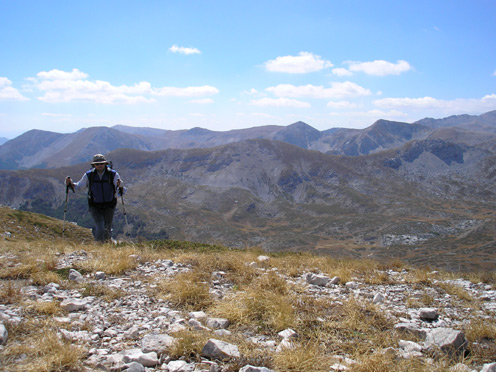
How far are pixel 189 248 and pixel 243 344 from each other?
8.65 m

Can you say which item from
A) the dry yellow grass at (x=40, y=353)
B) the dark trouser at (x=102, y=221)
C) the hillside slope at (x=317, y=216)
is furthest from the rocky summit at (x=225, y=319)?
the hillside slope at (x=317, y=216)

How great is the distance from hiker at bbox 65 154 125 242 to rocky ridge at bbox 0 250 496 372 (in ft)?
8.45

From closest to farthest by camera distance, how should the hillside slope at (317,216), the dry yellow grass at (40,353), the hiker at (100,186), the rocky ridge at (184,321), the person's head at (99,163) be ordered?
the dry yellow grass at (40,353), the rocky ridge at (184,321), the person's head at (99,163), the hiker at (100,186), the hillside slope at (317,216)

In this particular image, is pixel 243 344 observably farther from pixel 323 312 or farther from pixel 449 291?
pixel 449 291

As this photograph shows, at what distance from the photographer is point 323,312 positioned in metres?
5.82

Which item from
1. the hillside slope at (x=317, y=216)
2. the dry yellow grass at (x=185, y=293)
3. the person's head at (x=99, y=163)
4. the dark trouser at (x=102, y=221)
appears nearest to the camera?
the dry yellow grass at (x=185, y=293)

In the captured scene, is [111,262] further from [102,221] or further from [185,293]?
[102,221]

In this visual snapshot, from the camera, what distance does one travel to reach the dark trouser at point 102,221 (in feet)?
35.3

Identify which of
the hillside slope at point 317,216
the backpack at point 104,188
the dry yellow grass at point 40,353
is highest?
the backpack at point 104,188

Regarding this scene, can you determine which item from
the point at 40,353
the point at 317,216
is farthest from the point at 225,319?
the point at 317,216

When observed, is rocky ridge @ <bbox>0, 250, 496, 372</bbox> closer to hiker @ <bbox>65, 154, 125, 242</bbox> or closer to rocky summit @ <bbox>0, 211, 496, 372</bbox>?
rocky summit @ <bbox>0, 211, 496, 372</bbox>

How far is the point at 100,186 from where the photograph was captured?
1053cm

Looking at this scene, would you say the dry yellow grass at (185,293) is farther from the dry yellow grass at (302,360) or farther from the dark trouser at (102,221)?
the dark trouser at (102,221)

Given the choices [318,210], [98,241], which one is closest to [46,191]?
[318,210]
